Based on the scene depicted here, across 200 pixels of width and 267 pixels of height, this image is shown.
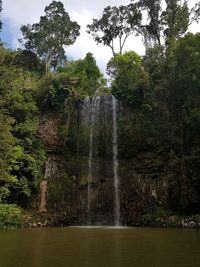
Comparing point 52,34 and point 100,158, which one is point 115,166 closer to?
point 100,158

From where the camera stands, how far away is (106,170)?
23.4 meters

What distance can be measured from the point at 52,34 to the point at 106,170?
22.8 meters

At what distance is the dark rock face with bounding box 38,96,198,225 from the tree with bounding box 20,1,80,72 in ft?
56.8

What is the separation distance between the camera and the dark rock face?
2183cm

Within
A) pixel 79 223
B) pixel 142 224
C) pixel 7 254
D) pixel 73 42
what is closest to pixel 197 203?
pixel 142 224

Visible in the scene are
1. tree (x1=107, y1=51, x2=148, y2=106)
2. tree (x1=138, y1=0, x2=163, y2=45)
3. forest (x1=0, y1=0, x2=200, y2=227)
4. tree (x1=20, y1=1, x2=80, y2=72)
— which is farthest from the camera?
tree (x1=20, y1=1, x2=80, y2=72)

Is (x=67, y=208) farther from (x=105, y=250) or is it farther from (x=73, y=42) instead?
(x=73, y=42)

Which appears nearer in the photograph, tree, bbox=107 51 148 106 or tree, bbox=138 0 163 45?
tree, bbox=107 51 148 106

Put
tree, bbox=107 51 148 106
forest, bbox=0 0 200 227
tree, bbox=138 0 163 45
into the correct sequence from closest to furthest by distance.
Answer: forest, bbox=0 0 200 227 < tree, bbox=107 51 148 106 < tree, bbox=138 0 163 45

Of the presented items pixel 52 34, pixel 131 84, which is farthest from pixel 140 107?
pixel 52 34

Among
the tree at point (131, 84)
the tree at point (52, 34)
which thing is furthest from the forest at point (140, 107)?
the tree at point (52, 34)

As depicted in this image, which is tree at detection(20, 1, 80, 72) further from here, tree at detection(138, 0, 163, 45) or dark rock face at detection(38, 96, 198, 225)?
dark rock face at detection(38, 96, 198, 225)

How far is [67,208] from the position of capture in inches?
886

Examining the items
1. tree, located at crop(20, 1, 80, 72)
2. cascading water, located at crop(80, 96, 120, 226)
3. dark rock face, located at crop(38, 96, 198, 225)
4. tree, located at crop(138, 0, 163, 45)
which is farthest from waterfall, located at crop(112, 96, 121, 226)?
tree, located at crop(20, 1, 80, 72)
